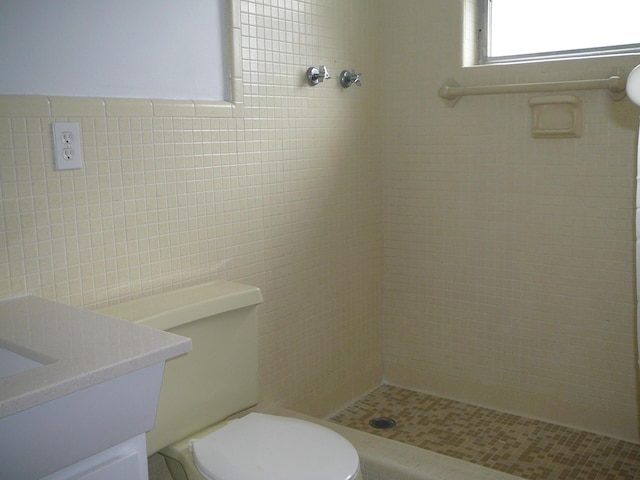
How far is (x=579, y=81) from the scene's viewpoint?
2273 mm

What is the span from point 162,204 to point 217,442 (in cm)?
67

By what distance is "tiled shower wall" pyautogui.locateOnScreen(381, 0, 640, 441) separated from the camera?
235 cm

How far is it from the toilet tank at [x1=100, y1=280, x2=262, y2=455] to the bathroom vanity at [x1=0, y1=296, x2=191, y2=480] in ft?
1.11

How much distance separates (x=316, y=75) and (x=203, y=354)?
110cm

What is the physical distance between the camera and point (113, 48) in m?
1.71

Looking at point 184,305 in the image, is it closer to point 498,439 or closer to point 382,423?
point 382,423

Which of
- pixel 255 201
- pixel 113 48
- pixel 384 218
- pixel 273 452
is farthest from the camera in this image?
pixel 384 218

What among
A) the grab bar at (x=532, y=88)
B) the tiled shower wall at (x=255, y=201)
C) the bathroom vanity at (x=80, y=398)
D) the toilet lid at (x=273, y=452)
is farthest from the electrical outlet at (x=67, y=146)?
the grab bar at (x=532, y=88)

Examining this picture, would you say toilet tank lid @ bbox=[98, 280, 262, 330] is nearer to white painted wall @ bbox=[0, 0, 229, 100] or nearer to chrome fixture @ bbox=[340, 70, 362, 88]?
white painted wall @ bbox=[0, 0, 229, 100]

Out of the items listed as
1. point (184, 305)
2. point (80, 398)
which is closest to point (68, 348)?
point (80, 398)

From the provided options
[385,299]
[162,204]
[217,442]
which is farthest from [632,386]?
[162,204]

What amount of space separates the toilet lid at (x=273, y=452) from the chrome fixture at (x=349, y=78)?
1309 mm

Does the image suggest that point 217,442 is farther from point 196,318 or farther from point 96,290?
point 96,290

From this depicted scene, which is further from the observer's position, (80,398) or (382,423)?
(382,423)
